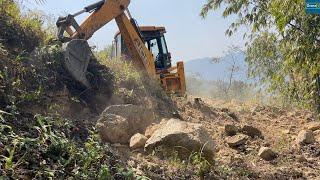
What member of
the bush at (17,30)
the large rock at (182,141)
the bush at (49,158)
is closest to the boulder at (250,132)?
the large rock at (182,141)

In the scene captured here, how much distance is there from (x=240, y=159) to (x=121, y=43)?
273 inches

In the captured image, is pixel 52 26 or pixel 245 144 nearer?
pixel 245 144

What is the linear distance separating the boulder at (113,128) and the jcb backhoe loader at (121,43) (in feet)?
5.62

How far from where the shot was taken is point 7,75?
5.51 m

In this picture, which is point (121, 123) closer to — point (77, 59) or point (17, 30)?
point (77, 59)

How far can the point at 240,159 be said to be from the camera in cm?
617

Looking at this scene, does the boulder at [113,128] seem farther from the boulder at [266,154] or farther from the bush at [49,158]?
the boulder at [266,154]

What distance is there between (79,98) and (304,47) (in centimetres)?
348

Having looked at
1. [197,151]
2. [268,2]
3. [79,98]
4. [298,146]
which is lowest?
[298,146]

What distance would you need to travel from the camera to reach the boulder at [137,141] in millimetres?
5676

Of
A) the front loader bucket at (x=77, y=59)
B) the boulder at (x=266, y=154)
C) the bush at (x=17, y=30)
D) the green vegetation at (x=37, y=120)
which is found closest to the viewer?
the green vegetation at (x=37, y=120)

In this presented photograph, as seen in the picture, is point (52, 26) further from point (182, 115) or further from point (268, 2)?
point (268, 2)

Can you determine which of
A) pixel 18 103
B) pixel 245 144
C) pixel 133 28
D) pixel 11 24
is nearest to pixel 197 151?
pixel 245 144

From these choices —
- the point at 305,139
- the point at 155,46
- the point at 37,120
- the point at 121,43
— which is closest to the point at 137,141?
the point at 37,120
